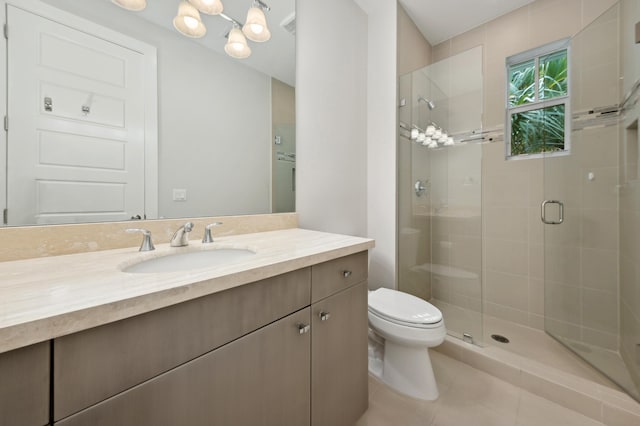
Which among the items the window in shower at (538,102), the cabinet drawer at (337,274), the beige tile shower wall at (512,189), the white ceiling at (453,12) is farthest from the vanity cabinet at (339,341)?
the white ceiling at (453,12)

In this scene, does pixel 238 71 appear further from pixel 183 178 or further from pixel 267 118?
pixel 183 178

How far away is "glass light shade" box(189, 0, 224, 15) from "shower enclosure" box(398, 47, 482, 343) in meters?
1.32

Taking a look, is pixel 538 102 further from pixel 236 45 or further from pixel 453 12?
pixel 236 45

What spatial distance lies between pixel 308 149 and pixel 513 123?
1.86 metres

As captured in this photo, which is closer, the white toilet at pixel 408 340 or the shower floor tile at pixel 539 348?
the white toilet at pixel 408 340

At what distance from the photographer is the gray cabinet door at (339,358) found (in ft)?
2.98

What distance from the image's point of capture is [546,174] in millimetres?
1912

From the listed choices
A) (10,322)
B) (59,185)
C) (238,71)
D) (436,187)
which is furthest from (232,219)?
(436,187)

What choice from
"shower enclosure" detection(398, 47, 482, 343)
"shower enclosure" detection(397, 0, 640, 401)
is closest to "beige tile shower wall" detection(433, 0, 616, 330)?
"shower enclosure" detection(397, 0, 640, 401)

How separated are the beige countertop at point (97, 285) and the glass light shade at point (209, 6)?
3.73 ft

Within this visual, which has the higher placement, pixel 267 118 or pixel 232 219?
pixel 267 118

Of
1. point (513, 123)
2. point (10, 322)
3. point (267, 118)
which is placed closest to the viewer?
point (10, 322)

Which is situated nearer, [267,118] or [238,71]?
[238,71]

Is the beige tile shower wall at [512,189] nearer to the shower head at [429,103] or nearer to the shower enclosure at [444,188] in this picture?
the shower enclosure at [444,188]
